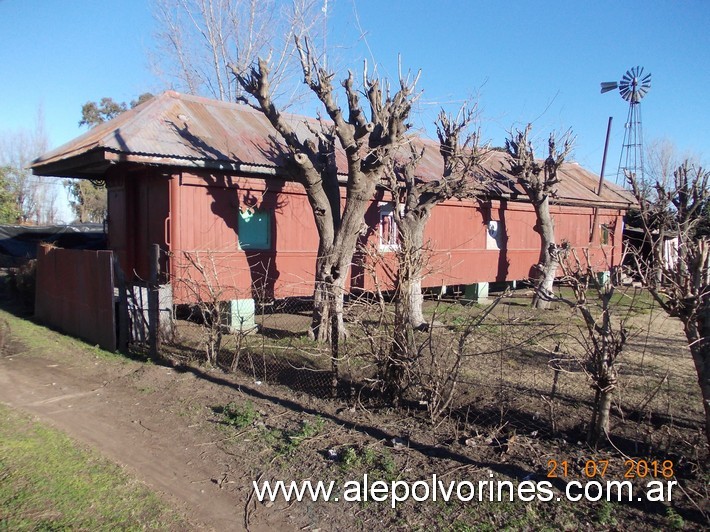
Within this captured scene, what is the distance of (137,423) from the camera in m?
5.77

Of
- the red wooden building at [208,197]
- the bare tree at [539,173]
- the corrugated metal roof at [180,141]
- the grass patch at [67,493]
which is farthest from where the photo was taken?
the bare tree at [539,173]

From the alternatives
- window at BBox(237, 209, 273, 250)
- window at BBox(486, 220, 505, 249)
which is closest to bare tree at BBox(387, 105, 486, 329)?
window at BBox(237, 209, 273, 250)

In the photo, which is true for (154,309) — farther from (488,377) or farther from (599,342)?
(599,342)

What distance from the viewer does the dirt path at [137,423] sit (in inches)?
165

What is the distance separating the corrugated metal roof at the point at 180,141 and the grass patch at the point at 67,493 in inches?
229

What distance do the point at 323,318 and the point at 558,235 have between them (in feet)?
40.4

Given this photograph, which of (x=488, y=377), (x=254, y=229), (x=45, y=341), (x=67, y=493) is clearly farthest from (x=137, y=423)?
(x=254, y=229)

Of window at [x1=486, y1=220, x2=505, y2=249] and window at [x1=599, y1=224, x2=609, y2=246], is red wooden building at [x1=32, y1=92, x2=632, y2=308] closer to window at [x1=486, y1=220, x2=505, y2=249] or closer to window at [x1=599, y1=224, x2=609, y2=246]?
window at [x1=486, y1=220, x2=505, y2=249]

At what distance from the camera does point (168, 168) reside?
33.0ft

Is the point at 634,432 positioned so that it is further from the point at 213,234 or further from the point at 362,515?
the point at 213,234

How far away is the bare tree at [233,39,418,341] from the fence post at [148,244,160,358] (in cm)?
230

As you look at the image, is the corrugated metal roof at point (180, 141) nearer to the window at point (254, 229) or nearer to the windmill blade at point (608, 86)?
the window at point (254, 229)

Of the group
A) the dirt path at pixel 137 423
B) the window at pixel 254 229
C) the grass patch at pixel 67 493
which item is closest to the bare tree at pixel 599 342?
the dirt path at pixel 137 423

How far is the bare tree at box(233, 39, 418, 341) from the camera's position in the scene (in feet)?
26.8
